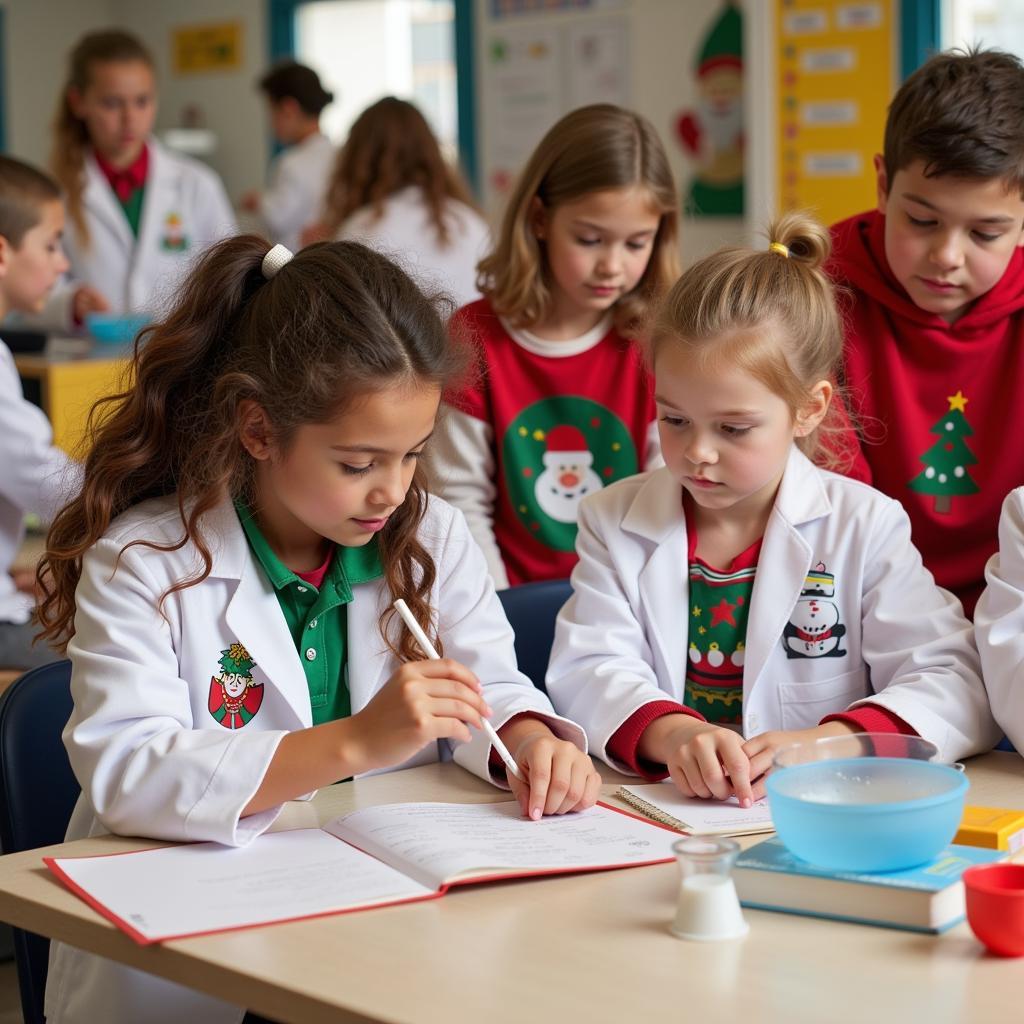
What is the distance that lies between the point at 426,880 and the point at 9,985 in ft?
4.64

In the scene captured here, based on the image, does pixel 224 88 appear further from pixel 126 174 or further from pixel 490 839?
pixel 490 839

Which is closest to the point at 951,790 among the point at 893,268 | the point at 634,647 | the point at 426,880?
the point at 426,880

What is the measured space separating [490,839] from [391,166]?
2870 millimetres

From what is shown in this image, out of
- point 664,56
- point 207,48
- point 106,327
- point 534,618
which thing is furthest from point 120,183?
point 534,618

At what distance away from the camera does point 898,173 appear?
1.79m

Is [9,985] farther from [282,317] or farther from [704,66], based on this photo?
[704,66]

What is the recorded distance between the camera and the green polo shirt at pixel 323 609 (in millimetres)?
1466

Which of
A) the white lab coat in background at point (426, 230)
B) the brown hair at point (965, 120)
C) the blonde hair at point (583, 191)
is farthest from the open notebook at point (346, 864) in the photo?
the white lab coat in background at point (426, 230)

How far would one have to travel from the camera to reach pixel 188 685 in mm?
1400

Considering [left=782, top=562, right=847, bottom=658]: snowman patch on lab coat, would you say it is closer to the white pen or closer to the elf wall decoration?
the white pen

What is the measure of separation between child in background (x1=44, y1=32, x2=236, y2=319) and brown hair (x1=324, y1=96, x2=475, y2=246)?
34.8 inches

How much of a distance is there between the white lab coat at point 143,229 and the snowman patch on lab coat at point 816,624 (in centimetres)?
354

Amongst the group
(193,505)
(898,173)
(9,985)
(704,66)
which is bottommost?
(9,985)

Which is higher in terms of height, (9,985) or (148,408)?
(148,408)
